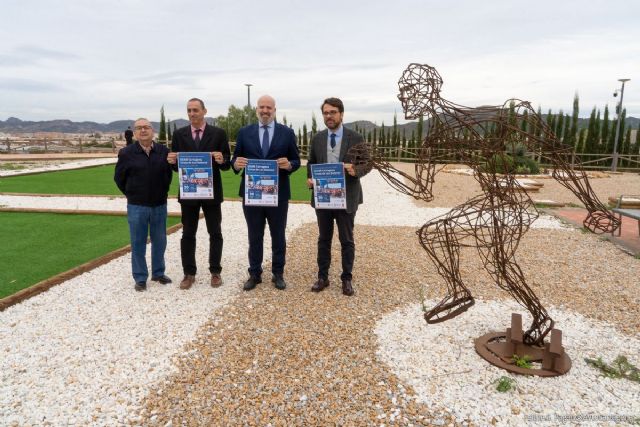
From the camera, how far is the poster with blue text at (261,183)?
439 centimetres

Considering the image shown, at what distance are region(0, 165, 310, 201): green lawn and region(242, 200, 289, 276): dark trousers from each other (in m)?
6.04

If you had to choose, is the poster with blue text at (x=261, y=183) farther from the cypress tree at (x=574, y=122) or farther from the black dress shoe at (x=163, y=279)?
the cypress tree at (x=574, y=122)

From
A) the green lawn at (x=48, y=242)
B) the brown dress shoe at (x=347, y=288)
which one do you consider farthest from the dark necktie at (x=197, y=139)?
the green lawn at (x=48, y=242)

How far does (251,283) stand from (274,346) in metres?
1.37

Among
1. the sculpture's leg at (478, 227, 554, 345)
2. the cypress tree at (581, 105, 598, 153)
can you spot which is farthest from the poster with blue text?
the cypress tree at (581, 105, 598, 153)

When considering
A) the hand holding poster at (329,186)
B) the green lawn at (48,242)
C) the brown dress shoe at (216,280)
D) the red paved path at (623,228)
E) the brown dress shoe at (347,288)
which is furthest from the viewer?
the red paved path at (623,228)

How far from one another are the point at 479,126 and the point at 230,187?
1042 cm

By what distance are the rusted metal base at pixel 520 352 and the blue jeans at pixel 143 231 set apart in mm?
3513

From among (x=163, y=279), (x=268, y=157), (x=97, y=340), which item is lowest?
(x=97, y=340)

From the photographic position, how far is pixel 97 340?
142 inches

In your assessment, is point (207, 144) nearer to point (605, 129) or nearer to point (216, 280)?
point (216, 280)

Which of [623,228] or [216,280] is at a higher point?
[623,228]

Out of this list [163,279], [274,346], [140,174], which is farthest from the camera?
[163,279]

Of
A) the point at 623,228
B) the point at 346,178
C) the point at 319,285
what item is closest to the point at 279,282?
the point at 319,285
